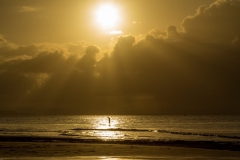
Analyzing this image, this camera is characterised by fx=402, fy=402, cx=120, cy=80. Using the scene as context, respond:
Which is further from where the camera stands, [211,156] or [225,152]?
[225,152]

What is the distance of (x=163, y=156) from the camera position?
42.9m

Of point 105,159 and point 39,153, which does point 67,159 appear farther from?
point 39,153

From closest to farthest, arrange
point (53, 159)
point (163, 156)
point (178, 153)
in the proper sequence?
point (53, 159) < point (163, 156) < point (178, 153)

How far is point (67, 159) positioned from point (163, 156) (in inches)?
411

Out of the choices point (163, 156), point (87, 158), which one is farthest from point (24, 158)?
point (163, 156)

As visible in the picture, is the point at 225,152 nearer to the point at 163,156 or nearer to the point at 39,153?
the point at 163,156

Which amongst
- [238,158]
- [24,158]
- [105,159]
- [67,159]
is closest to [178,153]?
[238,158]

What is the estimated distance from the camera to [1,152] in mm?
46188

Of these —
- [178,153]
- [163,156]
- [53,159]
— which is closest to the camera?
[53,159]

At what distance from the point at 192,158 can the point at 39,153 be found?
1702 centimetres

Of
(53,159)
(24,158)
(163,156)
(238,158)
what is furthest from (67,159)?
(238,158)

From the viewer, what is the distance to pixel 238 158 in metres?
41.0

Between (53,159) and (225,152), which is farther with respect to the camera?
(225,152)

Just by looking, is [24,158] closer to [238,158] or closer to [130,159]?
[130,159]
